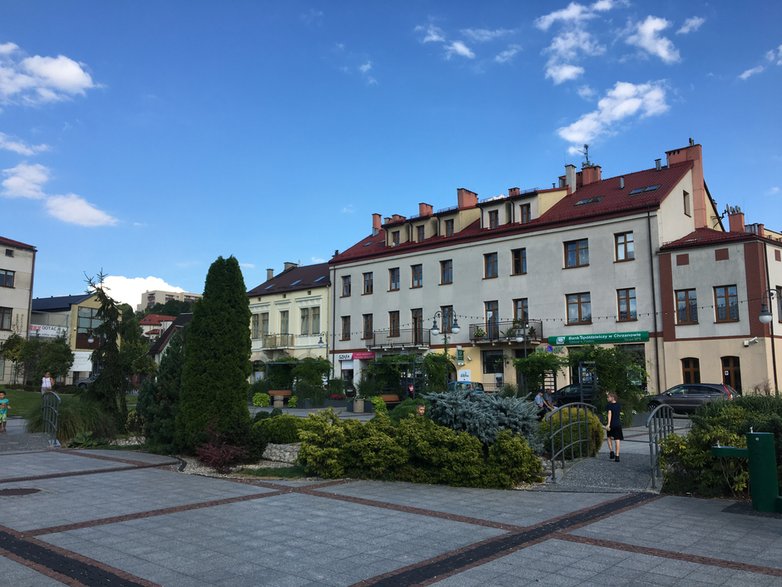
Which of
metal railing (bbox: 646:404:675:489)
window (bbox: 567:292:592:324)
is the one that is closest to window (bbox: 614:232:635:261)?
window (bbox: 567:292:592:324)

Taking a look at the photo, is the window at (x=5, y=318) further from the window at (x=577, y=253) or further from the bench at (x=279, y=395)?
the window at (x=577, y=253)

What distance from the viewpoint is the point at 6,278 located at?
53.1 m

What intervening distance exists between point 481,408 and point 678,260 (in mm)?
25672

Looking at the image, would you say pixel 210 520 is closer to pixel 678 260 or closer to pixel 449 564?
pixel 449 564

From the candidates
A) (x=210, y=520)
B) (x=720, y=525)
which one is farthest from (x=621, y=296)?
(x=210, y=520)

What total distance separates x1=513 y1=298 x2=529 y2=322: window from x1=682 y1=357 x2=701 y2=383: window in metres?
9.27

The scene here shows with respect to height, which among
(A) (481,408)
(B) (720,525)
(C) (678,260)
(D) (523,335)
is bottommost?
(B) (720,525)

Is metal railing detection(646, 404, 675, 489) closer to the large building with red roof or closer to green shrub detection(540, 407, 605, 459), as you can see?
green shrub detection(540, 407, 605, 459)

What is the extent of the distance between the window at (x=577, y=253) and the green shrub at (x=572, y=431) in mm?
23408

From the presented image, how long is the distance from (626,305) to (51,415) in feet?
92.9

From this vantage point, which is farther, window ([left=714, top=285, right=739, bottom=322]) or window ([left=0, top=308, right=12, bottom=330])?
window ([left=0, top=308, right=12, bottom=330])

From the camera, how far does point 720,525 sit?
7711 millimetres

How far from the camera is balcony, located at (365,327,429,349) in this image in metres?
43.6

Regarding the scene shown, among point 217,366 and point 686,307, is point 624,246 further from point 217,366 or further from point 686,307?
point 217,366
